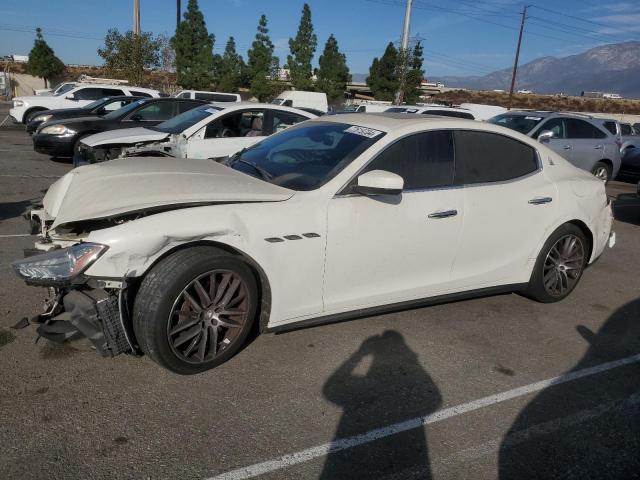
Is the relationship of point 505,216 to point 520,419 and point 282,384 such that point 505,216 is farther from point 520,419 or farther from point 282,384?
point 282,384

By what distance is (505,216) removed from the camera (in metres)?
4.29

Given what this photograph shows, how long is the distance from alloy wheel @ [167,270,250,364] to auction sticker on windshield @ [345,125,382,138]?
59.7 inches

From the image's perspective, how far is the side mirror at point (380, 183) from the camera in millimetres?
3395

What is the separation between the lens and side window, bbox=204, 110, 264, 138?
8164 mm

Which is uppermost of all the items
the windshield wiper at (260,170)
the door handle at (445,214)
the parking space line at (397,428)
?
the windshield wiper at (260,170)

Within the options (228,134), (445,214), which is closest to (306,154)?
(445,214)

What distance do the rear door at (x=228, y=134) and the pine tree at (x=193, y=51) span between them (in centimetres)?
4385

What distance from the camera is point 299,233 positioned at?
3.36 m

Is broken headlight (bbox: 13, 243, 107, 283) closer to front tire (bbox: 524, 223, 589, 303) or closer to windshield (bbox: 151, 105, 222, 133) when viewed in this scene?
front tire (bbox: 524, 223, 589, 303)

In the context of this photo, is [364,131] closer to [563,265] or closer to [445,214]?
[445,214]

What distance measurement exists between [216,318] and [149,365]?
0.56m

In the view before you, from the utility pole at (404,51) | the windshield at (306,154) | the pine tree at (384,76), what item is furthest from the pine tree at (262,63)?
the windshield at (306,154)

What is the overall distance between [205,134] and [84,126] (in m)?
4.35

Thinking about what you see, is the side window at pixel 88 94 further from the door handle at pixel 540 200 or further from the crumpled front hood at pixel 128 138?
the door handle at pixel 540 200
